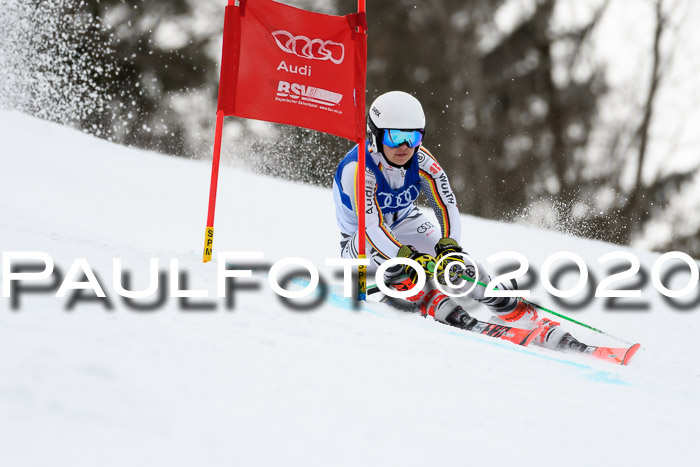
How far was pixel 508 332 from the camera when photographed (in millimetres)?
3754

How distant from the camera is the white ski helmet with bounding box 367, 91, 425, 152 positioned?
4.04 meters

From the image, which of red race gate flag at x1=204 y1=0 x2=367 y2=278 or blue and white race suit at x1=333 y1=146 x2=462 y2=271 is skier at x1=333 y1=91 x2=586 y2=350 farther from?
red race gate flag at x1=204 y1=0 x2=367 y2=278

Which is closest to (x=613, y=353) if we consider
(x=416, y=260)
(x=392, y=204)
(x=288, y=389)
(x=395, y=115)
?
(x=416, y=260)

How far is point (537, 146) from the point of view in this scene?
18.5 meters

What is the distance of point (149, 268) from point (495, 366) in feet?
5.41

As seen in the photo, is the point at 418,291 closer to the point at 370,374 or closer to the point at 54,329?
the point at 370,374

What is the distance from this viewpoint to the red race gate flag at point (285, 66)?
389cm

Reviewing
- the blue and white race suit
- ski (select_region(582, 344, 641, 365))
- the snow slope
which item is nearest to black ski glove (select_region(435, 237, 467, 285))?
the blue and white race suit

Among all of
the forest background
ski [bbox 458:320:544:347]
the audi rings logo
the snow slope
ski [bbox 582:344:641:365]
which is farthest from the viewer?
the forest background

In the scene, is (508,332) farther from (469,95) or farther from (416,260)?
(469,95)

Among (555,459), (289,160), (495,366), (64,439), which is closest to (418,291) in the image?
(495,366)

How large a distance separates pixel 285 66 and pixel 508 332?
1811 mm

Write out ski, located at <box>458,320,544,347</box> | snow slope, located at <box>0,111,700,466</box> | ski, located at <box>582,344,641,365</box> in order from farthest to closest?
ski, located at <box>458,320,544,347</box> < ski, located at <box>582,344,641,365</box> < snow slope, located at <box>0,111,700,466</box>

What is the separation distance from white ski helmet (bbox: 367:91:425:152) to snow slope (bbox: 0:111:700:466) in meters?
1.03
